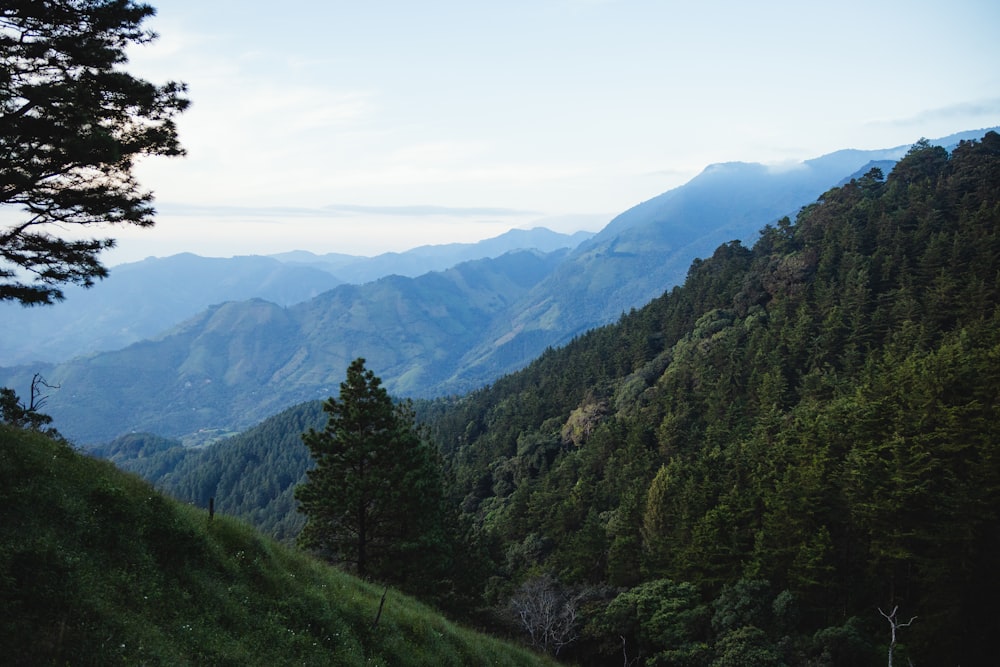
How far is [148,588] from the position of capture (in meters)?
9.70

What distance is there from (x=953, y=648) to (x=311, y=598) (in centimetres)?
2673

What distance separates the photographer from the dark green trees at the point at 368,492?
21781 millimetres

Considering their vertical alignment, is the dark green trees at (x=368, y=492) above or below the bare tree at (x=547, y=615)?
above

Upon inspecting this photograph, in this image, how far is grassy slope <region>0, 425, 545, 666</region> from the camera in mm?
7836

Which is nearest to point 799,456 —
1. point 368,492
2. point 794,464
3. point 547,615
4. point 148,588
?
point 794,464

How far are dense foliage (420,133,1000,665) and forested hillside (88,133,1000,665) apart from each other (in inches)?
6.2

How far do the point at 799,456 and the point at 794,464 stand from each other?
2.17 m

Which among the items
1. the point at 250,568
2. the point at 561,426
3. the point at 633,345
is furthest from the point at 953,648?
the point at 633,345

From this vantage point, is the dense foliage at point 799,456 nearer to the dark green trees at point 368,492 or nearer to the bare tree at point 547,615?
the bare tree at point 547,615

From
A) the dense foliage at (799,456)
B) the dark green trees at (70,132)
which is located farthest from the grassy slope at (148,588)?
the dense foliage at (799,456)

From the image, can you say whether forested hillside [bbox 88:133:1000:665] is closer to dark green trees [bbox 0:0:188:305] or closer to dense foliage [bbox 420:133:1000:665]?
dense foliage [bbox 420:133:1000:665]

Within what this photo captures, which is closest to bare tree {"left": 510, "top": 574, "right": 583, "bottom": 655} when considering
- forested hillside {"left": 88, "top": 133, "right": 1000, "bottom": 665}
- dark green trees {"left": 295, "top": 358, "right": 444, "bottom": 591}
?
forested hillside {"left": 88, "top": 133, "right": 1000, "bottom": 665}

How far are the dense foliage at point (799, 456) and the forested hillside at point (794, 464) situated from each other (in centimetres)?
16

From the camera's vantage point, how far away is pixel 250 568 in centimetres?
1245
